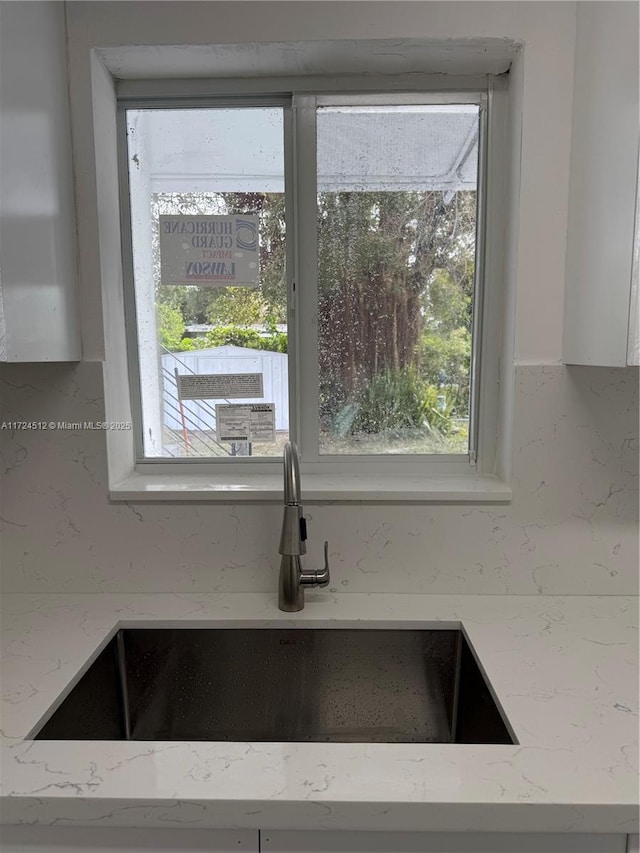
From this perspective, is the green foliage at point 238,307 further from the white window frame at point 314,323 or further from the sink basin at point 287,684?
the sink basin at point 287,684

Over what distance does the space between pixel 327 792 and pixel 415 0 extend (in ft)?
4.79

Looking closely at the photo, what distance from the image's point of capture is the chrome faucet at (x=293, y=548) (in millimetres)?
1170

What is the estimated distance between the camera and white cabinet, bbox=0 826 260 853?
2.47 feet

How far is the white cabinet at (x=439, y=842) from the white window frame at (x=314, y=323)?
0.66 metres

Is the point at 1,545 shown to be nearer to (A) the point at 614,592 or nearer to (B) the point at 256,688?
(B) the point at 256,688

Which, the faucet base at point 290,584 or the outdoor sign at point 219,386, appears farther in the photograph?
the outdoor sign at point 219,386

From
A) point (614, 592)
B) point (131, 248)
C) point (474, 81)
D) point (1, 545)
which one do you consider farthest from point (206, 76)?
point (614, 592)

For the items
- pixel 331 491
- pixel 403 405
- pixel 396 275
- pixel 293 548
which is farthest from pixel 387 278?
pixel 293 548

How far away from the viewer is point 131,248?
141cm

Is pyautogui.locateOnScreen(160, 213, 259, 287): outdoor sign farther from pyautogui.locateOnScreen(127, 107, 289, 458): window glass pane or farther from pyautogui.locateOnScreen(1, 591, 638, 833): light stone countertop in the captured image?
pyautogui.locateOnScreen(1, 591, 638, 833): light stone countertop

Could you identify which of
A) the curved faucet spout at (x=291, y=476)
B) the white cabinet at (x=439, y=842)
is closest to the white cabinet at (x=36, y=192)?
the curved faucet spout at (x=291, y=476)

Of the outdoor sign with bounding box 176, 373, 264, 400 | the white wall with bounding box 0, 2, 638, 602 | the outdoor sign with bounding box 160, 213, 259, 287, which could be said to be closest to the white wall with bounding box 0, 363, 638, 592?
the white wall with bounding box 0, 2, 638, 602

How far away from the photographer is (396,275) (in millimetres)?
1402

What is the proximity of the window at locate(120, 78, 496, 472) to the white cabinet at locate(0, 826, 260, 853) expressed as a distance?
2.77 ft
